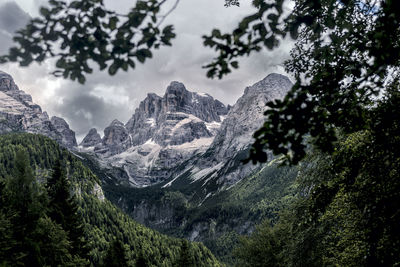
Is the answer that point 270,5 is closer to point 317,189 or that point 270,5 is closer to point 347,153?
point 347,153

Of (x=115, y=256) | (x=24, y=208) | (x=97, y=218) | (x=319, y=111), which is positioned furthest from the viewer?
(x=97, y=218)

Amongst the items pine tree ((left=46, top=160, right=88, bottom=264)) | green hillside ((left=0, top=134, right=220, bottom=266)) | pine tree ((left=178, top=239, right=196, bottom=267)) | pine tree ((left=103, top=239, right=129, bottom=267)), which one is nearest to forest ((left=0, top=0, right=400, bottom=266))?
pine tree ((left=46, top=160, right=88, bottom=264))

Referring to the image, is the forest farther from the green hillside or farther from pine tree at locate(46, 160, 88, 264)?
the green hillside

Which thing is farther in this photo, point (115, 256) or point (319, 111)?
point (115, 256)

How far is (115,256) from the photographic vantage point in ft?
97.0

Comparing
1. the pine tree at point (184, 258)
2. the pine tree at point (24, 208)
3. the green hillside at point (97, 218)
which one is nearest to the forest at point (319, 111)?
the pine tree at point (24, 208)

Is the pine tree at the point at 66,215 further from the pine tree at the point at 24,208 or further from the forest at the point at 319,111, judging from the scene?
the forest at the point at 319,111

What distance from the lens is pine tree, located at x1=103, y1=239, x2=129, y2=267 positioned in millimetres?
28922

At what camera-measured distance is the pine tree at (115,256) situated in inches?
1139

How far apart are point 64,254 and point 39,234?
8.10 feet

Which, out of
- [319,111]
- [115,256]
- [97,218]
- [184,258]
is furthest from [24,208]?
[97,218]

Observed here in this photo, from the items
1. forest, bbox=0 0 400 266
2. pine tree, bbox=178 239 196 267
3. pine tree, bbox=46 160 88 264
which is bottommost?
pine tree, bbox=178 239 196 267

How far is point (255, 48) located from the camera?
11.1ft

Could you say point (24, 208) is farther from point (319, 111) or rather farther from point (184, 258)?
point (184, 258)
